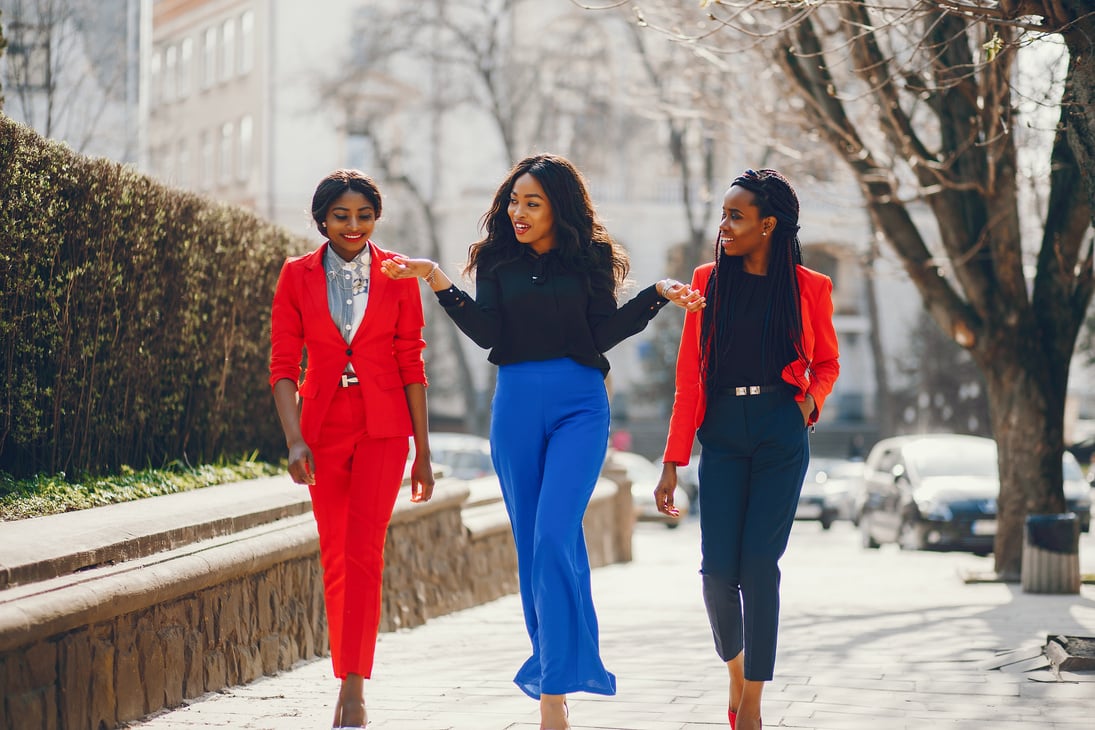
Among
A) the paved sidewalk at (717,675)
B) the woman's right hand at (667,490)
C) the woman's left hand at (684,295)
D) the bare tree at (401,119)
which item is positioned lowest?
the paved sidewalk at (717,675)

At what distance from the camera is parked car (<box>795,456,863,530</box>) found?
1230 inches

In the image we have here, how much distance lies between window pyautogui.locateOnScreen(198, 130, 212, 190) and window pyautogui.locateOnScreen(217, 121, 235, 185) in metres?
0.38

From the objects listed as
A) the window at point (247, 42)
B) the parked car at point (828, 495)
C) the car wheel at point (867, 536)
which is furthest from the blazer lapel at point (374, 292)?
the window at point (247, 42)

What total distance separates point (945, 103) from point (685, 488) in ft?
70.5

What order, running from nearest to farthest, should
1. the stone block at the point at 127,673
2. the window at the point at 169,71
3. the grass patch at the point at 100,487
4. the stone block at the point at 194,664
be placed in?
the stone block at the point at 127,673
the stone block at the point at 194,664
the grass patch at the point at 100,487
the window at the point at 169,71

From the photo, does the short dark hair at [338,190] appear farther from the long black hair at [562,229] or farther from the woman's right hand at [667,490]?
the woman's right hand at [667,490]

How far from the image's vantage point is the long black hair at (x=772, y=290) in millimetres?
5289

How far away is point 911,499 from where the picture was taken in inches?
730

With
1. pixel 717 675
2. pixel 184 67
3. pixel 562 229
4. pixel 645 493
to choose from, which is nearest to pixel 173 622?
pixel 562 229

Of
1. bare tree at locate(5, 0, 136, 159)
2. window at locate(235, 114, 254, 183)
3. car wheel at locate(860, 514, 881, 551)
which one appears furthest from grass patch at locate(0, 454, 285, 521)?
window at locate(235, 114, 254, 183)

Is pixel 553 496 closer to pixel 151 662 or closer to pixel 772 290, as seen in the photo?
pixel 772 290

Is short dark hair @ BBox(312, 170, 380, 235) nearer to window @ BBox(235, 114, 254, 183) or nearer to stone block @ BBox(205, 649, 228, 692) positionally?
stone block @ BBox(205, 649, 228, 692)

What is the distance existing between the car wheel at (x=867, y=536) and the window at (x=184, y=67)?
37.1 meters

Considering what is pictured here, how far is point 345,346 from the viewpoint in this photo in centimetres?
554
